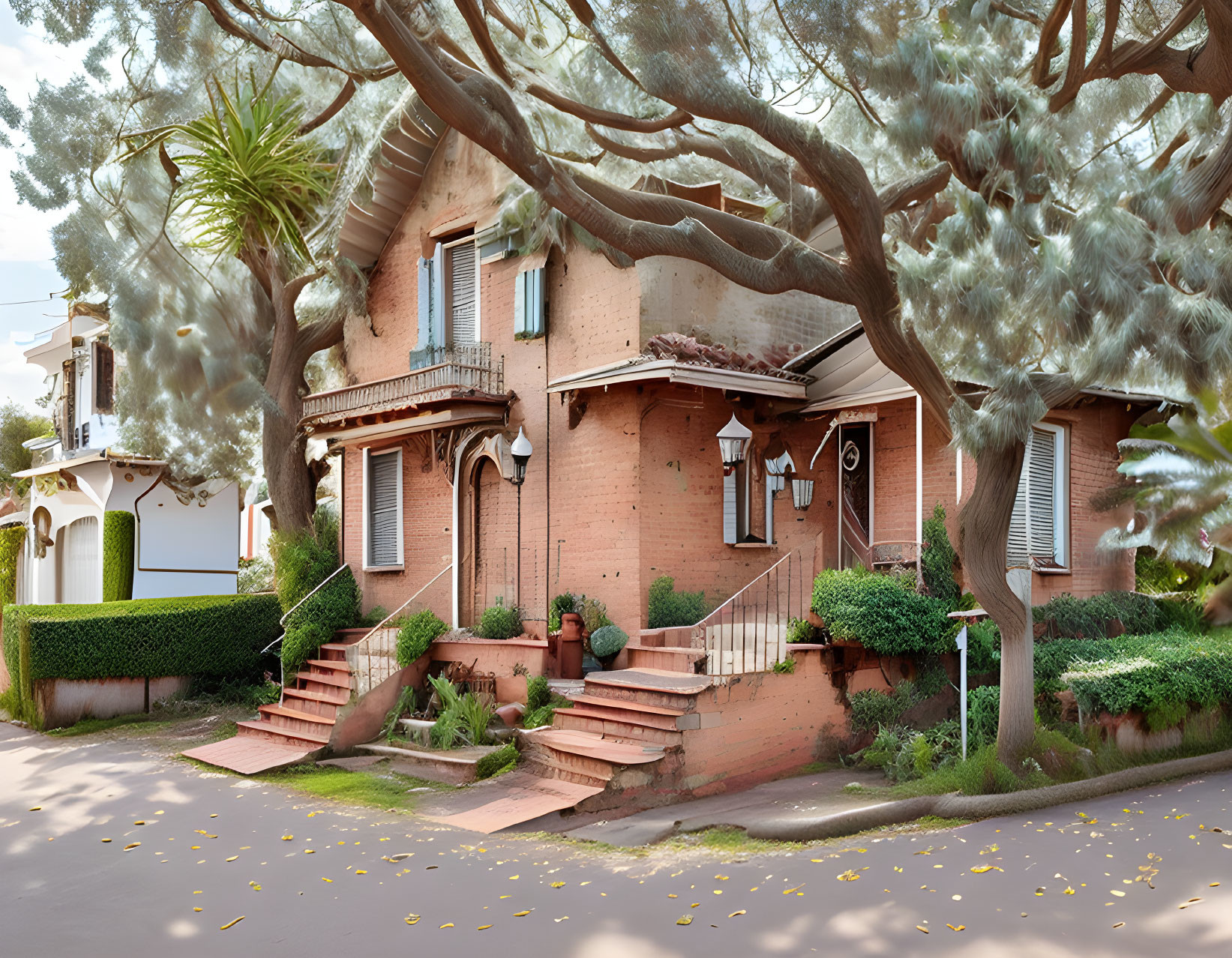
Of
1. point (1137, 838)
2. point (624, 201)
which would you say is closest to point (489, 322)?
point (624, 201)

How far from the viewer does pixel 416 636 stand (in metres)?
13.2

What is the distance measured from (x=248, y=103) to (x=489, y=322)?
5.29 meters

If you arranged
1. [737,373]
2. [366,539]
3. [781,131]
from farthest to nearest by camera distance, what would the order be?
[366,539] < [737,373] < [781,131]

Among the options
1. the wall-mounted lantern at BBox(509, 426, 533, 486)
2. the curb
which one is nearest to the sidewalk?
the curb

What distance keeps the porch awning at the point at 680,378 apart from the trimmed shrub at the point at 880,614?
2637 millimetres

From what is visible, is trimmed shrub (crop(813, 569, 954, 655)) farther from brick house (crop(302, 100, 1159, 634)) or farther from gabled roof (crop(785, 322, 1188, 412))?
gabled roof (crop(785, 322, 1188, 412))

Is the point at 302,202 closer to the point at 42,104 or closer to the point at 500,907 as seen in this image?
the point at 42,104

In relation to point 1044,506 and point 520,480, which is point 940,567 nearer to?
point 1044,506

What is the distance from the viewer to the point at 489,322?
15273 mm

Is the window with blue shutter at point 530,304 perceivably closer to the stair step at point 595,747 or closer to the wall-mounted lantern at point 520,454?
the wall-mounted lantern at point 520,454

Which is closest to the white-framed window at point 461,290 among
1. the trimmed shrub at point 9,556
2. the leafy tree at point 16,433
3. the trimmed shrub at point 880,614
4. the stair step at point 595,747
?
the stair step at point 595,747

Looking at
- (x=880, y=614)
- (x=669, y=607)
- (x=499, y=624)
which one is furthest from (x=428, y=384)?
(x=880, y=614)

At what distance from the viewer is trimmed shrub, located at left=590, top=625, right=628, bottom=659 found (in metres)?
12.5

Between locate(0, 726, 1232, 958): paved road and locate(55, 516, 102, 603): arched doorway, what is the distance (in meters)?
13.1
